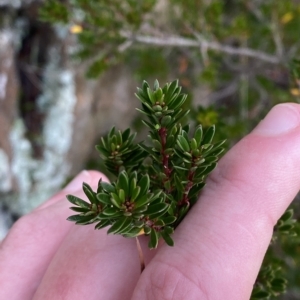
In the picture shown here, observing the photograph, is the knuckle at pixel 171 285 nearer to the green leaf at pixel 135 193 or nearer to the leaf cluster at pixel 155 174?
the leaf cluster at pixel 155 174

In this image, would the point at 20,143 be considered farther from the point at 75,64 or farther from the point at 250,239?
the point at 250,239

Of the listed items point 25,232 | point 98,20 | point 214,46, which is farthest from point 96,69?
point 25,232

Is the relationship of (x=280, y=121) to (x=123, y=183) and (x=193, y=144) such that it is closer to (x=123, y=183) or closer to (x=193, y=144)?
(x=193, y=144)

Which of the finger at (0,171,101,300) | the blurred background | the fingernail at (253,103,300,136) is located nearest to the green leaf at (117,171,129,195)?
the fingernail at (253,103,300,136)

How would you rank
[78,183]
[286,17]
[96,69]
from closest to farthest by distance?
[78,183], [96,69], [286,17]

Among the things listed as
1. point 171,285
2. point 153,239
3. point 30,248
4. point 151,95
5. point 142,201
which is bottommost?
point 30,248

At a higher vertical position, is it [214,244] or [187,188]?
[187,188]

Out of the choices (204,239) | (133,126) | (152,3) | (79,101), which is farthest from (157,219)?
(133,126)

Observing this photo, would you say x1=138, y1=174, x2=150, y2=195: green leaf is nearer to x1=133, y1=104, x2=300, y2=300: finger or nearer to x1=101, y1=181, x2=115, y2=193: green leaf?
x1=101, y1=181, x2=115, y2=193: green leaf
